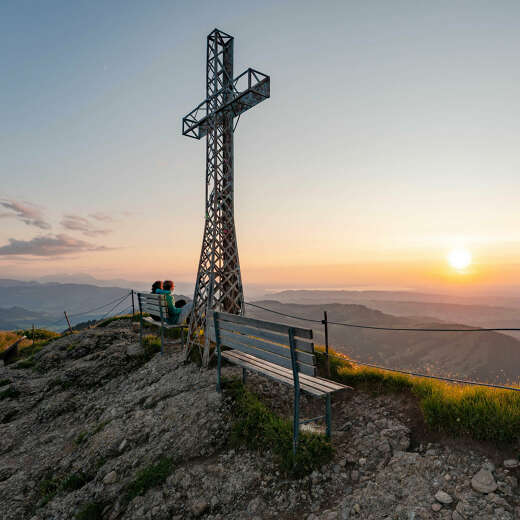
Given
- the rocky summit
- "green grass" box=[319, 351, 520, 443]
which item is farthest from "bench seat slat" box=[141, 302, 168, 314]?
"green grass" box=[319, 351, 520, 443]

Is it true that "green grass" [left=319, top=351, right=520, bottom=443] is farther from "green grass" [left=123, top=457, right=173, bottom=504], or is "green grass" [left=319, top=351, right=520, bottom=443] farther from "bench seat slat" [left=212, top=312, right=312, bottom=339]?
"green grass" [left=123, top=457, right=173, bottom=504]

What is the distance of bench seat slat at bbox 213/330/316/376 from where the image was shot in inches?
171

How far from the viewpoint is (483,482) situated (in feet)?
11.2

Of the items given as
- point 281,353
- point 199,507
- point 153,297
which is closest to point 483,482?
point 281,353

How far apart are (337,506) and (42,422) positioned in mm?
8145

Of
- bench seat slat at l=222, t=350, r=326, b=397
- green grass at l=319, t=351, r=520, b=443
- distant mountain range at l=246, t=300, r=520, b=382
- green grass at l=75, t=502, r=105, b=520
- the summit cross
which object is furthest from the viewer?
distant mountain range at l=246, t=300, r=520, b=382

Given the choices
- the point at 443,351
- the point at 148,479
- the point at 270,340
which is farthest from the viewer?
the point at 443,351

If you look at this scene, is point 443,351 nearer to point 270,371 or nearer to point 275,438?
point 270,371

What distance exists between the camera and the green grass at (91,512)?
4473 mm

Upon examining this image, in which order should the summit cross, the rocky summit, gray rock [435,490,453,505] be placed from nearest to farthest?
gray rock [435,490,453,505]
the rocky summit
the summit cross

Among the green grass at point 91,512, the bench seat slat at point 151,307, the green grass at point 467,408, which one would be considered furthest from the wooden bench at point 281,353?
the bench seat slat at point 151,307

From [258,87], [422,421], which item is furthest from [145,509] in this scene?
[258,87]

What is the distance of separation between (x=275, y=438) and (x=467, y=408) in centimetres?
275

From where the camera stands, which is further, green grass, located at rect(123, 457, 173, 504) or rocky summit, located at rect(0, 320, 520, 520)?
green grass, located at rect(123, 457, 173, 504)
